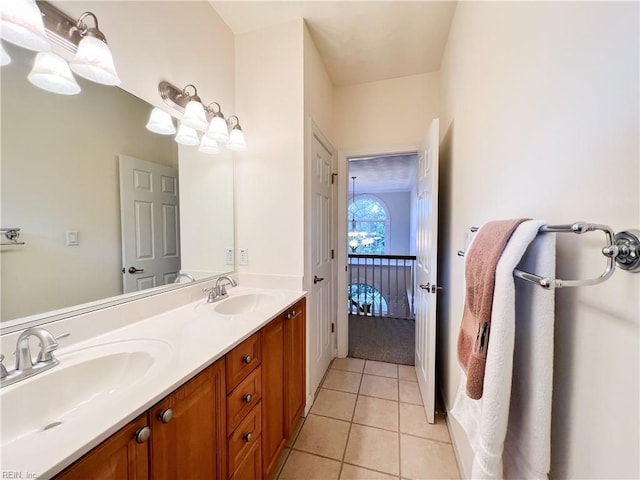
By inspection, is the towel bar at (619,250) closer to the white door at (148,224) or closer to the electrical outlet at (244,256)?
the white door at (148,224)

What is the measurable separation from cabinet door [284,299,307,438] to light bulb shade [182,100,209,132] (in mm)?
1196

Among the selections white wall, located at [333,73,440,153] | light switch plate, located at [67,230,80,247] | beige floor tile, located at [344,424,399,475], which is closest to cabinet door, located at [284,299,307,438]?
beige floor tile, located at [344,424,399,475]

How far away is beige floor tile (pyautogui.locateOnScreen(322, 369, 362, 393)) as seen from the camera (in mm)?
2033

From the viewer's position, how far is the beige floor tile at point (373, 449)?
1.38 metres

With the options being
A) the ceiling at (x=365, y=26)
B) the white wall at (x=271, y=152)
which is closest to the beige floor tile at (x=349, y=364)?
the white wall at (x=271, y=152)

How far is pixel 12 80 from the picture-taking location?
0.79m

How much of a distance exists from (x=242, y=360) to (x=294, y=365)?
586mm

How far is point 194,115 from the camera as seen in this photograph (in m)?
1.39

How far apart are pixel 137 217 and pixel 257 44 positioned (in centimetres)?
147

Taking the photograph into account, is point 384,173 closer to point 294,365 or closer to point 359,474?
point 294,365

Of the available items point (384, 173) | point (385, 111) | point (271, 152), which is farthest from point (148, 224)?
point (384, 173)

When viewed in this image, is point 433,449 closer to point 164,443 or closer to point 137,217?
point 164,443

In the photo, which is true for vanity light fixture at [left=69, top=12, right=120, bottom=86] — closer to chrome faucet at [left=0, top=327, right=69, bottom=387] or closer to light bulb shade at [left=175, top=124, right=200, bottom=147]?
light bulb shade at [left=175, top=124, right=200, bottom=147]

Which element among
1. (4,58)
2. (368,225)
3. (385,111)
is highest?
(385,111)
